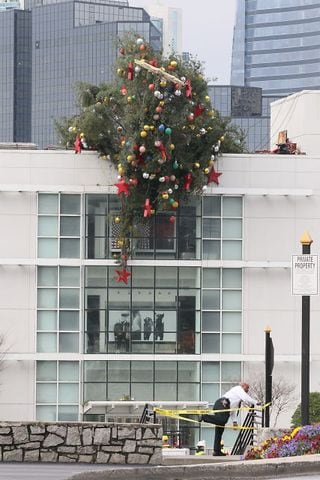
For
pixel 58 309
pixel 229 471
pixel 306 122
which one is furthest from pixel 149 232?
pixel 229 471

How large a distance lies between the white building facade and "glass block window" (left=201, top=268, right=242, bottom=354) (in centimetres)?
3

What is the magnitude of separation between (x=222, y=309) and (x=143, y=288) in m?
2.83

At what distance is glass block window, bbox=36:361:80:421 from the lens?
51906 millimetres

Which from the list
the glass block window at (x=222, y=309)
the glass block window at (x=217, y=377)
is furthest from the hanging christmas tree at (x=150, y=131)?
the glass block window at (x=217, y=377)

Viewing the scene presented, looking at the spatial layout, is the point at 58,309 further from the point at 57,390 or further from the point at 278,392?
the point at 278,392

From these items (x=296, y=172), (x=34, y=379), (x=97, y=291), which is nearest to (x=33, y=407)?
(x=34, y=379)

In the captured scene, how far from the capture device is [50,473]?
20578 millimetres

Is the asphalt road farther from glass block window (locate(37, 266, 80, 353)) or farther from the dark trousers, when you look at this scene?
glass block window (locate(37, 266, 80, 353))

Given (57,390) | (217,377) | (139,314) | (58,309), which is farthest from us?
(217,377)

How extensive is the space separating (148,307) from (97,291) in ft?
6.02

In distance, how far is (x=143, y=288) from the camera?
52.6 m

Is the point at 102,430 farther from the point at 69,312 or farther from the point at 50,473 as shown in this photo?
the point at 69,312

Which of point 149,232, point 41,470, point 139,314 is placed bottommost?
point 41,470

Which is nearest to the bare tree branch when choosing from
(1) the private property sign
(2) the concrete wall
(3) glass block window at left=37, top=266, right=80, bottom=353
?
(3) glass block window at left=37, top=266, right=80, bottom=353
